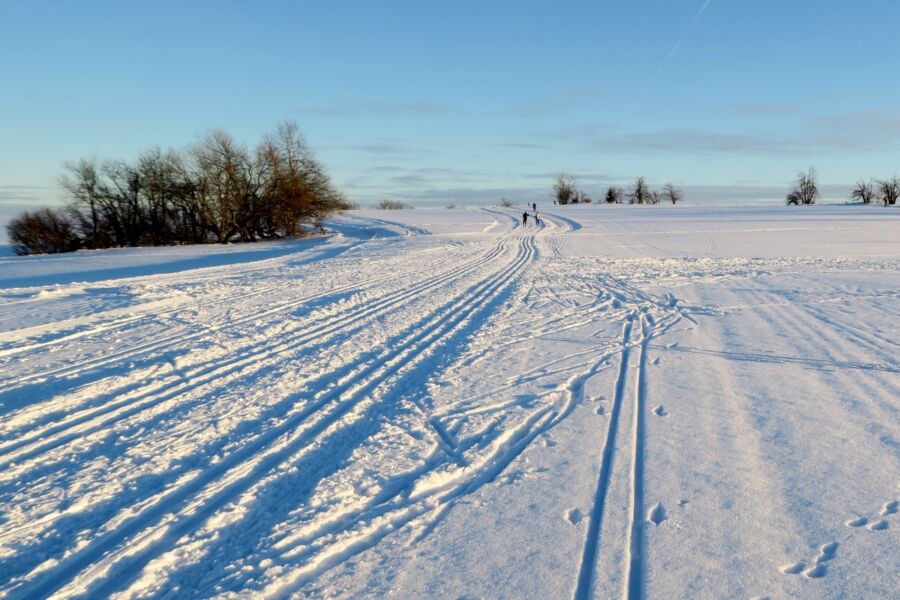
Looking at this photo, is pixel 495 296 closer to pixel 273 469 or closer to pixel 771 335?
pixel 771 335

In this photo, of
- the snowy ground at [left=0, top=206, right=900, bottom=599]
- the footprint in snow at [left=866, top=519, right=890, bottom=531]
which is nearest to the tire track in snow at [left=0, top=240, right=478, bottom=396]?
the snowy ground at [left=0, top=206, right=900, bottom=599]

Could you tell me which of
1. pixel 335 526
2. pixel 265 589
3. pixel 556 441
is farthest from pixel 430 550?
pixel 556 441

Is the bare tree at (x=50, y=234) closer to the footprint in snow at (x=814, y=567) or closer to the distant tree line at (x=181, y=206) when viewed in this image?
the distant tree line at (x=181, y=206)

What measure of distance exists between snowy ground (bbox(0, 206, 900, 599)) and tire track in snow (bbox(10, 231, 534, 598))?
0.02 m

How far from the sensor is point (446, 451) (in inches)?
176

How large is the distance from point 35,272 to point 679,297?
1904 cm

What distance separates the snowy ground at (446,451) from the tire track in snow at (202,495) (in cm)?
2

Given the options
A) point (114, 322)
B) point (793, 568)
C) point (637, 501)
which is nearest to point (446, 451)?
point (637, 501)

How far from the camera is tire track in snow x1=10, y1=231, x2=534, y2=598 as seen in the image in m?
2.97

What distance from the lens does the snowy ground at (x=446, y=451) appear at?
3.06 m

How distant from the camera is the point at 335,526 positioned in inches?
135

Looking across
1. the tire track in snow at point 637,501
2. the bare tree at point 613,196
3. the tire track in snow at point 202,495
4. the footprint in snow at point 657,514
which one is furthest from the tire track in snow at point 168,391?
the bare tree at point 613,196

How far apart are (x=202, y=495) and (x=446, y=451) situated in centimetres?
185

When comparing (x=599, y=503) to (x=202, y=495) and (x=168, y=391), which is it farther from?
(x=168, y=391)
